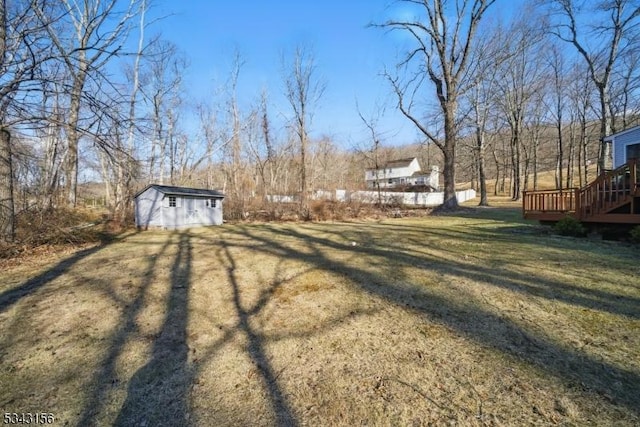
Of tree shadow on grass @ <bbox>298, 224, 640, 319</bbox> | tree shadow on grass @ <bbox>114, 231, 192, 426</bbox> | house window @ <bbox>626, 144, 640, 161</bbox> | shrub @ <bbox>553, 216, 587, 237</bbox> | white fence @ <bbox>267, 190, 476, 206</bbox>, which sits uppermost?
house window @ <bbox>626, 144, 640, 161</bbox>

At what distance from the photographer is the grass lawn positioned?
2092 millimetres

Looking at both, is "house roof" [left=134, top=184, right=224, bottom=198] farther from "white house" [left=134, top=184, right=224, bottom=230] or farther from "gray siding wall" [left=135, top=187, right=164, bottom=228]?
"gray siding wall" [left=135, top=187, right=164, bottom=228]

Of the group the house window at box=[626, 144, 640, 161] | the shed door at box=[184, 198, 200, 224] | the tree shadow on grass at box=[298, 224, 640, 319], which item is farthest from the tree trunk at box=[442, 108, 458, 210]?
the shed door at box=[184, 198, 200, 224]

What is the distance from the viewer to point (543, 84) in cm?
2514

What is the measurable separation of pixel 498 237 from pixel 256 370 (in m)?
7.96

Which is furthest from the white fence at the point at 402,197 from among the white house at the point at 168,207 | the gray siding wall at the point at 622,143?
the gray siding wall at the point at 622,143

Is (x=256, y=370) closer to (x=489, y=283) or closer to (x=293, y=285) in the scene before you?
(x=293, y=285)

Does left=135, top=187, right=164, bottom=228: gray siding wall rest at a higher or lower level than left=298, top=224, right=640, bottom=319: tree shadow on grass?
higher

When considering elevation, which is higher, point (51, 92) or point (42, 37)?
point (42, 37)

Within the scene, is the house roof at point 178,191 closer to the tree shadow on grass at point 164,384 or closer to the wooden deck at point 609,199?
the tree shadow on grass at point 164,384

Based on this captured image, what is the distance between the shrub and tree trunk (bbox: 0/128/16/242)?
1473 cm

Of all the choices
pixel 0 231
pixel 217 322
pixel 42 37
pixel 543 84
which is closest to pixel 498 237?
pixel 217 322

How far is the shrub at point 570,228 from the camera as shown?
8.19 metres

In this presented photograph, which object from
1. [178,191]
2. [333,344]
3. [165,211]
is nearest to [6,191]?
[165,211]
